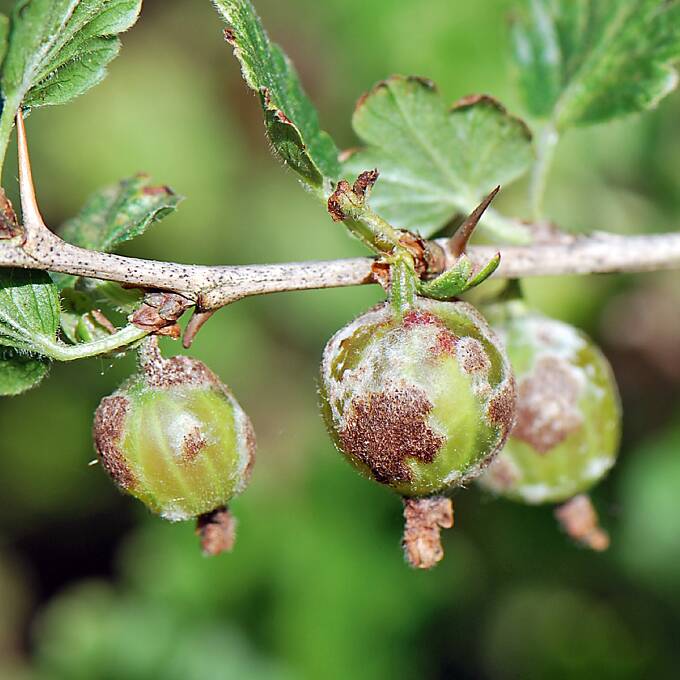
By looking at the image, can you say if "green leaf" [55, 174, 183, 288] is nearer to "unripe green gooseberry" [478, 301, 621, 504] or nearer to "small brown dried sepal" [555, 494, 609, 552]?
"unripe green gooseberry" [478, 301, 621, 504]

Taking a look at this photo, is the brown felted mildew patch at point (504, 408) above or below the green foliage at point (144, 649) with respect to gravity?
above

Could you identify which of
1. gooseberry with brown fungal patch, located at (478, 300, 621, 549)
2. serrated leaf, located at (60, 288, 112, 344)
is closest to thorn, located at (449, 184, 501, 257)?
gooseberry with brown fungal patch, located at (478, 300, 621, 549)

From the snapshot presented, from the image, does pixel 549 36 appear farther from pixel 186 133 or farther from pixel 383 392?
pixel 186 133

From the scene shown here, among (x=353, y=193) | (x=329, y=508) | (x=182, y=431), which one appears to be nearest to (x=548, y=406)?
(x=353, y=193)

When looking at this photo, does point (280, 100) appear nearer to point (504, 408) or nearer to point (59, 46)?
point (59, 46)

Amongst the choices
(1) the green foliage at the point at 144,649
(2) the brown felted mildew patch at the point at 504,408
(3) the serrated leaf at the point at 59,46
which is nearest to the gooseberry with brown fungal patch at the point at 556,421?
(2) the brown felted mildew patch at the point at 504,408

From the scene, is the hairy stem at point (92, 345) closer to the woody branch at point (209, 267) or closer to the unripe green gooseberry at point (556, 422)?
the woody branch at point (209, 267)
